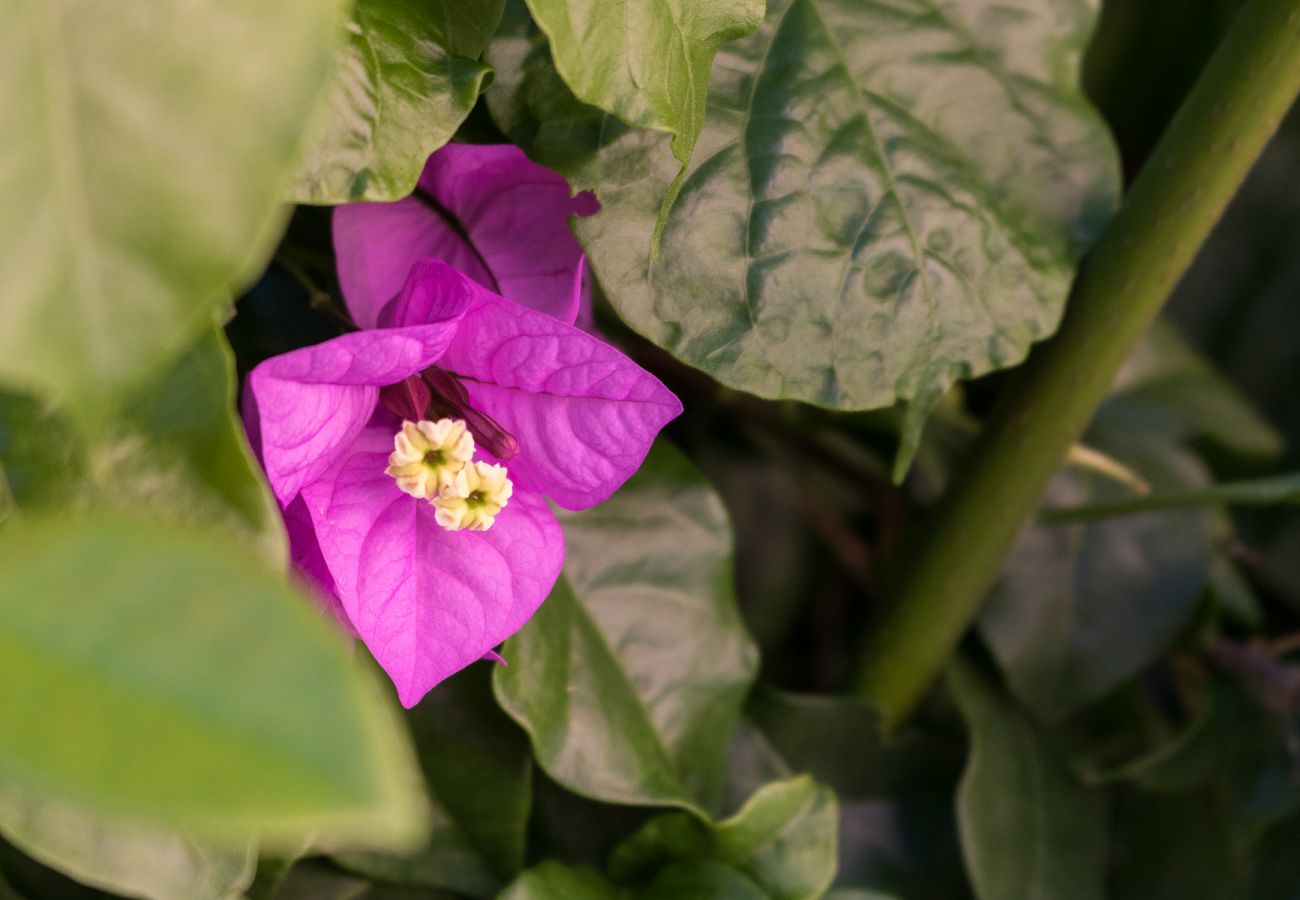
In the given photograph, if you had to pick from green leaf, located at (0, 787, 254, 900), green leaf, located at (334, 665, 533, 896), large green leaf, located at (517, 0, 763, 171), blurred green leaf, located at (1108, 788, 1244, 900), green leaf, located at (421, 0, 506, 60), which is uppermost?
large green leaf, located at (517, 0, 763, 171)

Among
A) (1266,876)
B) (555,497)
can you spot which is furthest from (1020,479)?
(1266,876)

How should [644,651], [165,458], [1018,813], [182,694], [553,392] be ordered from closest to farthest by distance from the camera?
[182,694] → [165,458] → [553,392] → [644,651] → [1018,813]

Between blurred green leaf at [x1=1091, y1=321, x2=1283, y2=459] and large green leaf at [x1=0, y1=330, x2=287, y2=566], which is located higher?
large green leaf at [x1=0, y1=330, x2=287, y2=566]

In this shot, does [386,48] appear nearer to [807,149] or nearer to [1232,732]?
[807,149]

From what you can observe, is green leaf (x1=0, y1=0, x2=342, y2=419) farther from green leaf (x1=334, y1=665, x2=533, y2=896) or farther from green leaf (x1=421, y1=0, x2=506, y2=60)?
green leaf (x1=334, y1=665, x2=533, y2=896)

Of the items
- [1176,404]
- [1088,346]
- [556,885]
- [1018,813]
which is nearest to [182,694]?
[556,885]

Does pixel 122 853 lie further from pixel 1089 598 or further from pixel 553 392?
pixel 1089 598

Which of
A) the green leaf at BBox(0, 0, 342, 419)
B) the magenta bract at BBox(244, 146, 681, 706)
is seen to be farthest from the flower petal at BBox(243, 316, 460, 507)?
the green leaf at BBox(0, 0, 342, 419)
